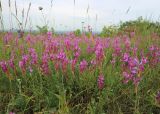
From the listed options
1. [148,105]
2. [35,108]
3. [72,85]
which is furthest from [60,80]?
[148,105]

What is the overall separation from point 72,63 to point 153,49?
1441 mm

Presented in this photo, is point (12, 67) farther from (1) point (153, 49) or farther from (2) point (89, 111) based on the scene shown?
(1) point (153, 49)

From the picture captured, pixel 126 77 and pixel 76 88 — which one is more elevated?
pixel 126 77

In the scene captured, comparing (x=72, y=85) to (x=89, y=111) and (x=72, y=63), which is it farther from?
(x=89, y=111)

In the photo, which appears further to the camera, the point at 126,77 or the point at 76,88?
the point at 76,88

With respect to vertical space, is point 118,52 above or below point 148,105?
above

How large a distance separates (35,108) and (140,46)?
242cm

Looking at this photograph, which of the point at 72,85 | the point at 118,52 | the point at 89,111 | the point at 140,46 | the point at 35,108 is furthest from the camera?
the point at 140,46

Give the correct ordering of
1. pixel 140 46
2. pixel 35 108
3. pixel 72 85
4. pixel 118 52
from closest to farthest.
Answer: pixel 35 108, pixel 72 85, pixel 118 52, pixel 140 46

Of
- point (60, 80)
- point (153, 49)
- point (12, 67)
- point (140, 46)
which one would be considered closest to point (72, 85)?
point (60, 80)

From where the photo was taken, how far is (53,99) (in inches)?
124

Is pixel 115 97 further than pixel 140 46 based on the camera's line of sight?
No

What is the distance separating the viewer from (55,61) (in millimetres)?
3430

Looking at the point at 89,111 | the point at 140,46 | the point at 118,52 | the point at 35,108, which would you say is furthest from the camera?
the point at 140,46
